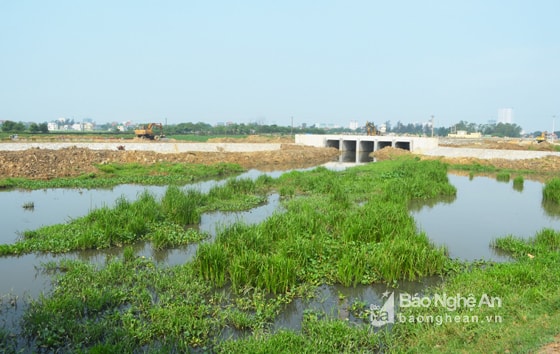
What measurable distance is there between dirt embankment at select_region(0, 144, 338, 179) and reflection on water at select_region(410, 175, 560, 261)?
17.9m

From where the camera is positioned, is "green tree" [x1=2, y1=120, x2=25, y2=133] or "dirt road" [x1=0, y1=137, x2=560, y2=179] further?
"green tree" [x1=2, y1=120, x2=25, y2=133]

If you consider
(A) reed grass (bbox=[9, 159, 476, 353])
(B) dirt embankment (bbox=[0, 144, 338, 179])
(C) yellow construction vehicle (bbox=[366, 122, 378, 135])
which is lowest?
(A) reed grass (bbox=[9, 159, 476, 353])

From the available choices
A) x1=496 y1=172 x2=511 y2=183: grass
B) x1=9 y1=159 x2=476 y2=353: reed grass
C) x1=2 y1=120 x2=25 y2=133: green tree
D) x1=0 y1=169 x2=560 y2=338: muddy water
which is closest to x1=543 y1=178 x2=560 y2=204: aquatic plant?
x1=0 y1=169 x2=560 y2=338: muddy water

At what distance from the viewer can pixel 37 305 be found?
601 cm

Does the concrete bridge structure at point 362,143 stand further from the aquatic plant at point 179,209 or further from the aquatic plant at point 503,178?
the aquatic plant at point 179,209

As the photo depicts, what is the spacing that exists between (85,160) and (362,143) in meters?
39.6

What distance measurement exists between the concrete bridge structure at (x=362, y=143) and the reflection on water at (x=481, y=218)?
25.9 metres

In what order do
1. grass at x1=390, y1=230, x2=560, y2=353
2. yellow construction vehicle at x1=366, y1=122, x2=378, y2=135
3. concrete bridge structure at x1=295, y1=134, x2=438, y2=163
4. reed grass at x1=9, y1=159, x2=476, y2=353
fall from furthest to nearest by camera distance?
1. yellow construction vehicle at x1=366, y1=122, x2=378, y2=135
2. concrete bridge structure at x1=295, y1=134, x2=438, y2=163
3. reed grass at x1=9, y1=159, x2=476, y2=353
4. grass at x1=390, y1=230, x2=560, y2=353

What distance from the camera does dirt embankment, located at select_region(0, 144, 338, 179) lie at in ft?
70.8

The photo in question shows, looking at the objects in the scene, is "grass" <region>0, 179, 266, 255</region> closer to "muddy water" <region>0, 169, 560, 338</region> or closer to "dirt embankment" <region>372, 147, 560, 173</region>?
"muddy water" <region>0, 169, 560, 338</region>

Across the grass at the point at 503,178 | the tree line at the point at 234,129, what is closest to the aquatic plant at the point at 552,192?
the grass at the point at 503,178

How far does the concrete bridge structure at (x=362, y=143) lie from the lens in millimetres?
45672

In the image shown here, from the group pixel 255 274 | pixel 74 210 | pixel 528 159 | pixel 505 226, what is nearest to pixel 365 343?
pixel 255 274

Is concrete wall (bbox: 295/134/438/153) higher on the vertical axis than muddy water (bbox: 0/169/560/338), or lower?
higher
